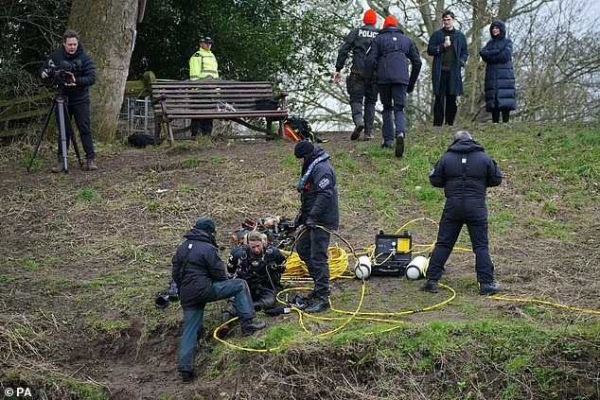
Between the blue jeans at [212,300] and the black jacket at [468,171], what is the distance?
2.27 metres

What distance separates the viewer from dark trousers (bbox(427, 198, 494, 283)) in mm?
8930

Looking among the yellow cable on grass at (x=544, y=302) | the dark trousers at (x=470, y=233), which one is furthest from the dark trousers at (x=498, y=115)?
the yellow cable on grass at (x=544, y=302)

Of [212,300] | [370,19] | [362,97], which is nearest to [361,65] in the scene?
[362,97]

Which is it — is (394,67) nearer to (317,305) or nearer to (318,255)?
(318,255)

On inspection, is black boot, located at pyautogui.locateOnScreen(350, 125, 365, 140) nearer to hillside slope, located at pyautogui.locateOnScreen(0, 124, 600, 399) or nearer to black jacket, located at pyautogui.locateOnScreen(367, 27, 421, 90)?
hillside slope, located at pyautogui.locateOnScreen(0, 124, 600, 399)

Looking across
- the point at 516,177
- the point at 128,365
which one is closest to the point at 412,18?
the point at 516,177

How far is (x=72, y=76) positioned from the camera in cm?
1292

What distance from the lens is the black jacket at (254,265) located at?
29.5 ft

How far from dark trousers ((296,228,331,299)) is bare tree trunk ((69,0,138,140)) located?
8105 millimetres

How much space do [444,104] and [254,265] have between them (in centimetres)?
796

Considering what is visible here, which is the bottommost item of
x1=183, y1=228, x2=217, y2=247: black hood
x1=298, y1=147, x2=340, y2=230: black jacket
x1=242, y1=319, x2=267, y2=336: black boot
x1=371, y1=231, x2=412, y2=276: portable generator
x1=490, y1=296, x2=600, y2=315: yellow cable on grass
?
x1=242, y1=319, x2=267, y2=336: black boot

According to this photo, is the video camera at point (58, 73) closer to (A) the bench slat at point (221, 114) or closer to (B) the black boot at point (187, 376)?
(A) the bench slat at point (221, 114)

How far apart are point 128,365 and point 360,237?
3.80m

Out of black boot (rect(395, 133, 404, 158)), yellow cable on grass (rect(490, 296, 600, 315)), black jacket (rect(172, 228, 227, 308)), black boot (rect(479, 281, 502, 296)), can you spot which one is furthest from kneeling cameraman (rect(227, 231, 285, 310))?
black boot (rect(395, 133, 404, 158))
